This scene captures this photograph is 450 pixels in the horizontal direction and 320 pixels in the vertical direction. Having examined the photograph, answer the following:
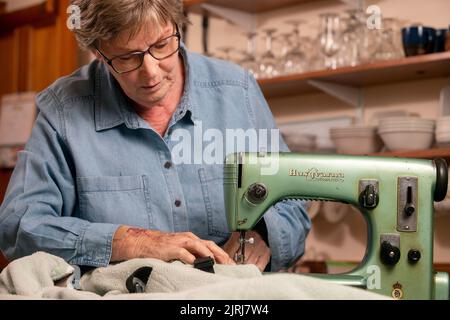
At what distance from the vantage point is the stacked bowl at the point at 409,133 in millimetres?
2482

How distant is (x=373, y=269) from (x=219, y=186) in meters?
0.43

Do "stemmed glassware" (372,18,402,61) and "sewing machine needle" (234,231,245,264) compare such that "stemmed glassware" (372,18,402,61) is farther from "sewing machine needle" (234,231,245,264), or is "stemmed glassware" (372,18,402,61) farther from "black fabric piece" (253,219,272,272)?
"sewing machine needle" (234,231,245,264)

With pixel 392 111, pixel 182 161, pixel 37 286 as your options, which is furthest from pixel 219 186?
pixel 392 111

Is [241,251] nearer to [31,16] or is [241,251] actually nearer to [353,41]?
[353,41]

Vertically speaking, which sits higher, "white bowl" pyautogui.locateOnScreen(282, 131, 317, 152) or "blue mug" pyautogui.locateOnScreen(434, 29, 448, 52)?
"blue mug" pyautogui.locateOnScreen(434, 29, 448, 52)

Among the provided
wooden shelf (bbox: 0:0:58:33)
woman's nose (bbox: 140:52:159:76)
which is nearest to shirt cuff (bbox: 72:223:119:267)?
woman's nose (bbox: 140:52:159:76)

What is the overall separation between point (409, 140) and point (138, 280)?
1.57 m

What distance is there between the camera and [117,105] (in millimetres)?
1687

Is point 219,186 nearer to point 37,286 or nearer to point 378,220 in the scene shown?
point 378,220

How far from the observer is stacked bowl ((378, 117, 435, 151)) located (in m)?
2.48

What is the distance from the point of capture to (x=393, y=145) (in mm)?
2535

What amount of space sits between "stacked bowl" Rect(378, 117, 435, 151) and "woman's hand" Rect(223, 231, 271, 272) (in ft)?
3.56

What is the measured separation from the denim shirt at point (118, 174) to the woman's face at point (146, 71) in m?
0.05

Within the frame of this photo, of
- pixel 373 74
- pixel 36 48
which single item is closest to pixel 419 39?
pixel 373 74
